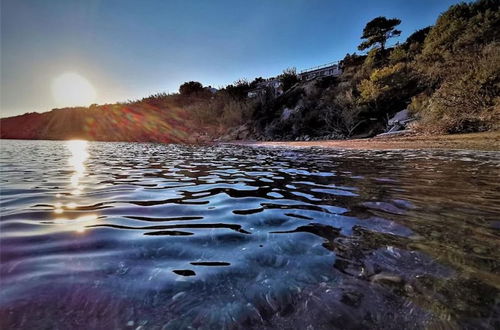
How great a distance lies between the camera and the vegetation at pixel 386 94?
16.1 metres

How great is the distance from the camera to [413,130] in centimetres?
1745

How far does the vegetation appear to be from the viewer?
16.1 meters

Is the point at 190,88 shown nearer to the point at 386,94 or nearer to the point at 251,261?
the point at 386,94

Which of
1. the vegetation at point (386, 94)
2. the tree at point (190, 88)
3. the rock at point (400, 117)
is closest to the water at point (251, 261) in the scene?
the vegetation at point (386, 94)

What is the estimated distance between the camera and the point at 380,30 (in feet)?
119

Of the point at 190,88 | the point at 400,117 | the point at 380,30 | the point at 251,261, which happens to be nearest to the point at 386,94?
the point at 400,117

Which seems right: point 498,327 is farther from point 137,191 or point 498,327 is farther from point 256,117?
point 256,117

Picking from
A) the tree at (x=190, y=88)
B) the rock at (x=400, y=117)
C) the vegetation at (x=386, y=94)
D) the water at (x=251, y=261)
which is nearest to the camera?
the water at (x=251, y=261)

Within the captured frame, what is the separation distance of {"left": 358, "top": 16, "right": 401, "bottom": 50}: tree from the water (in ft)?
127

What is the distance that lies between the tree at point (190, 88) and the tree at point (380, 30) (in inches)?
1325

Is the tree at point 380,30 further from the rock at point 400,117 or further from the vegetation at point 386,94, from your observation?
the rock at point 400,117

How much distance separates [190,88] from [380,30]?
120 ft

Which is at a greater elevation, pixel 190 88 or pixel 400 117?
pixel 190 88

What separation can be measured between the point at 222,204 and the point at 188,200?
0.53 m
